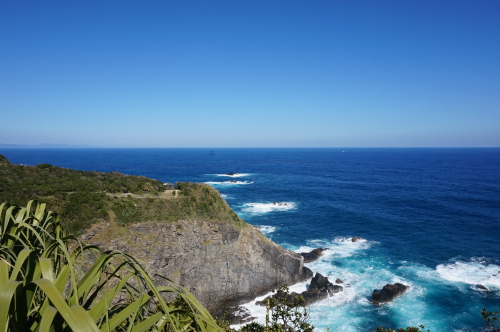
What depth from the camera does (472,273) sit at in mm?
35125

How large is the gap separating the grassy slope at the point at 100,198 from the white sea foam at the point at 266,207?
25.5m

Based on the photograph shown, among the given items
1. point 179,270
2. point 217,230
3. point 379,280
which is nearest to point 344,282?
point 379,280

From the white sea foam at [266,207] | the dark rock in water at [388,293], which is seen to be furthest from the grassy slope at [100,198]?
the white sea foam at [266,207]

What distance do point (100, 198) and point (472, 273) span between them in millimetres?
45515

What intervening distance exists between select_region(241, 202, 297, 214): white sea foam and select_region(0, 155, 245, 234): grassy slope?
25.5 meters

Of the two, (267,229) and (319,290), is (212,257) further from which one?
(267,229)

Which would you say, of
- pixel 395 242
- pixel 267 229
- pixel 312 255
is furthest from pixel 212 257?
pixel 395 242

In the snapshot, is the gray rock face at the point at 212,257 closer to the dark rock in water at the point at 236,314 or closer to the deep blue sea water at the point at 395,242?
the dark rock in water at the point at 236,314

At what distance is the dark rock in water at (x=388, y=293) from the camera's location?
29766mm

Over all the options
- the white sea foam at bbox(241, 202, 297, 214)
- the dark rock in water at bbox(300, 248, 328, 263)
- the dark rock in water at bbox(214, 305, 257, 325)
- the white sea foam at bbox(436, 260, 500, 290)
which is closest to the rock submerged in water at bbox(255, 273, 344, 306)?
the dark rock in water at bbox(214, 305, 257, 325)

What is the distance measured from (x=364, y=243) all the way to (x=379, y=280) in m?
11.4

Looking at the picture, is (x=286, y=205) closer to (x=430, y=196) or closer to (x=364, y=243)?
(x=364, y=243)

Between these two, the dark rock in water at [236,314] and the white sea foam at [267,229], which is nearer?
the dark rock in water at [236,314]

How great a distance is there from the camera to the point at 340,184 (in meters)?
94.7
